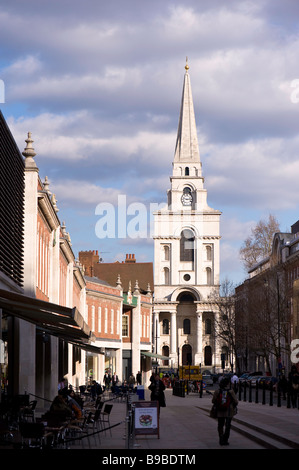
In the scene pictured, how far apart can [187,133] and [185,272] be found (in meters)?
23.7

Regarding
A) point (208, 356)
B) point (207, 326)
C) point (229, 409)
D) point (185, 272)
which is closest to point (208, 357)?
point (208, 356)

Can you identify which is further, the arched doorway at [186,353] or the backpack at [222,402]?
the arched doorway at [186,353]

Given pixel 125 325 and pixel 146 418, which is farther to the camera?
pixel 125 325

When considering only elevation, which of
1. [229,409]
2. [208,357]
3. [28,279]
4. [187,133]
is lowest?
[229,409]

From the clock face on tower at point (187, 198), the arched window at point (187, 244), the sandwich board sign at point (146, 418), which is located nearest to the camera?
the sandwich board sign at point (146, 418)

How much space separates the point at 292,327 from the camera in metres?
72.1

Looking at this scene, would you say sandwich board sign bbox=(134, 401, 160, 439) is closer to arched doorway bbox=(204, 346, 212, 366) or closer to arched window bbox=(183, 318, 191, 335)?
arched doorway bbox=(204, 346, 212, 366)

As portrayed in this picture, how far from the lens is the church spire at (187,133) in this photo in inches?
5615

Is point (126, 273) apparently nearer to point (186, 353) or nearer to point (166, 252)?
point (166, 252)

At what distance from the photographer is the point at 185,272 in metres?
139

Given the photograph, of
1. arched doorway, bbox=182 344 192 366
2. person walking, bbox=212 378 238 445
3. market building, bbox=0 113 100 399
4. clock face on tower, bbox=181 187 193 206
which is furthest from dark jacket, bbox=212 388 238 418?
clock face on tower, bbox=181 187 193 206

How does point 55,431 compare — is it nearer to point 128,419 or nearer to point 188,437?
point 128,419

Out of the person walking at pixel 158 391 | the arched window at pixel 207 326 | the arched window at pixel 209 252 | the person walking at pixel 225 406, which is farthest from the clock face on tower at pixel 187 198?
the person walking at pixel 225 406

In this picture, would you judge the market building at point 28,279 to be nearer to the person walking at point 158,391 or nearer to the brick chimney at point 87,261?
the person walking at point 158,391
